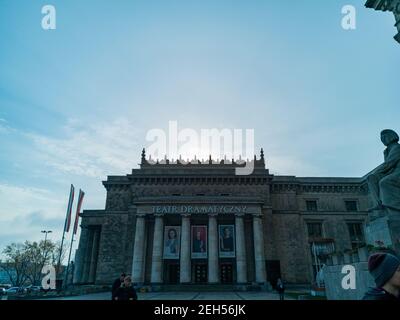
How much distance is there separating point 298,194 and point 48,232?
176 feet

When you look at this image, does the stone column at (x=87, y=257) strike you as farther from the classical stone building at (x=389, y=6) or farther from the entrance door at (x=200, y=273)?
the classical stone building at (x=389, y=6)

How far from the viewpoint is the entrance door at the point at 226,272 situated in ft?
109

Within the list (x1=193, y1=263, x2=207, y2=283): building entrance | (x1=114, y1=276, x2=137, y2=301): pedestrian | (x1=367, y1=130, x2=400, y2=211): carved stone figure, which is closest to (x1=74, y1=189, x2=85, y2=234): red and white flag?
(x1=193, y1=263, x2=207, y2=283): building entrance

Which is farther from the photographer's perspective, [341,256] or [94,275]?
[94,275]

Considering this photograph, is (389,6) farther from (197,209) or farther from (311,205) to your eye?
(311,205)

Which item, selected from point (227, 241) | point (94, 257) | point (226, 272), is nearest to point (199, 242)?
point (227, 241)

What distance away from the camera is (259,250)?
31.0 meters

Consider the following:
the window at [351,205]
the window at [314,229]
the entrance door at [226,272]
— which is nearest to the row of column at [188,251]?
the entrance door at [226,272]

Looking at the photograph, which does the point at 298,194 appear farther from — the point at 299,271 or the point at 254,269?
the point at 254,269

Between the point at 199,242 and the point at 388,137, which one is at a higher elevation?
the point at 388,137

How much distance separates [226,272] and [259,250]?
20.1 feet
